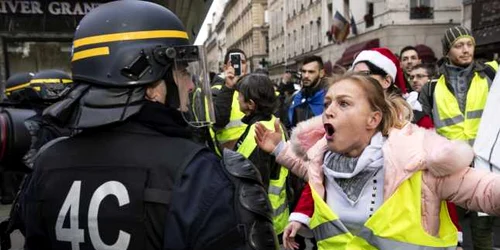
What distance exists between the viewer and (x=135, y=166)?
4.70ft

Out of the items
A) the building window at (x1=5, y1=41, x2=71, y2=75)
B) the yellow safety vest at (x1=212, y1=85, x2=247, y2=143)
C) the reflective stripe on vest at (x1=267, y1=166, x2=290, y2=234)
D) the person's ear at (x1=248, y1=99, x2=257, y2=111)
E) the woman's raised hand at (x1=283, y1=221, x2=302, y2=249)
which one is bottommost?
the reflective stripe on vest at (x1=267, y1=166, x2=290, y2=234)

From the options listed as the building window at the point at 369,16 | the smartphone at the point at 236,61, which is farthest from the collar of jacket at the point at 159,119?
the building window at the point at 369,16

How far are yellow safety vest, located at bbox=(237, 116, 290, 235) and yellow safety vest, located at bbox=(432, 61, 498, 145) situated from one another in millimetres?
1449

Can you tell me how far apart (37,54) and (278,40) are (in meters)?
42.3

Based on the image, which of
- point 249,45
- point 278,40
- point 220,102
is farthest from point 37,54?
point 249,45

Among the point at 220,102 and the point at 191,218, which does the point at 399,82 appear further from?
the point at 191,218

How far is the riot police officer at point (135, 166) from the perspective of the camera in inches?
55.1

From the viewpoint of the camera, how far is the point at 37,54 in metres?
10.3

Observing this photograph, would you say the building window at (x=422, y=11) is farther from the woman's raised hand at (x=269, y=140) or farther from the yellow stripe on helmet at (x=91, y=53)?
the yellow stripe on helmet at (x=91, y=53)

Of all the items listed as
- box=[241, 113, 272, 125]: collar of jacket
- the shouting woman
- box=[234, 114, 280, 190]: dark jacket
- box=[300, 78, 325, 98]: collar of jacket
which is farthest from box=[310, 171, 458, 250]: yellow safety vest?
box=[300, 78, 325, 98]: collar of jacket

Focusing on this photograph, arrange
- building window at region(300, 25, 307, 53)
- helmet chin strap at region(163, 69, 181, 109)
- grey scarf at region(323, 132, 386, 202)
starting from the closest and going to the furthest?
1. helmet chin strap at region(163, 69, 181, 109)
2. grey scarf at region(323, 132, 386, 202)
3. building window at region(300, 25, 307, 53)

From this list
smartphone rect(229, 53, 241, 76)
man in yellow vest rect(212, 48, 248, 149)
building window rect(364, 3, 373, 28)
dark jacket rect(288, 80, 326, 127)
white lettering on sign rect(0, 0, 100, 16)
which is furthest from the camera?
building window rect(364, 3, 373, 28)

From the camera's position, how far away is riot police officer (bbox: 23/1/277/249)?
1.40 metres

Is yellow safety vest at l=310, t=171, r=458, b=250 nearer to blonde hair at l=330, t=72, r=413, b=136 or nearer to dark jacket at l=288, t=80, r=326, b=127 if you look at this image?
blonde hair at l=330, t=72, r=413, b=136
